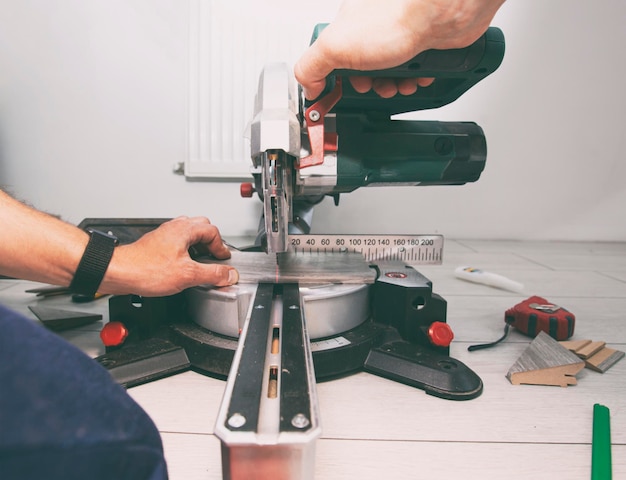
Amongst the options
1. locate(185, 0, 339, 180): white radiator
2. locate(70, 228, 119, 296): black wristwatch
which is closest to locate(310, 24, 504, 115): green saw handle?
locate(70, 228, 119, 296): black wristwatch

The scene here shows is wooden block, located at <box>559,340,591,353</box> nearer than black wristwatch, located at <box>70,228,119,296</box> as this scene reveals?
No

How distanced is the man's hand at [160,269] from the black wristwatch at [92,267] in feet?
0.04

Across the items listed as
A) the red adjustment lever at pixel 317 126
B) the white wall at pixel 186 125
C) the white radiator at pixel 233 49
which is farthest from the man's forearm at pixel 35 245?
the white wall at pixel 186 125

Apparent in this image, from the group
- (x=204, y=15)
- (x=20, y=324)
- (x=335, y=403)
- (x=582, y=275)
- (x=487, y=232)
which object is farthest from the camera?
(x=487, y=232)

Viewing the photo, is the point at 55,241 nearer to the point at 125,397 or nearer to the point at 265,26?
the point at 125,397

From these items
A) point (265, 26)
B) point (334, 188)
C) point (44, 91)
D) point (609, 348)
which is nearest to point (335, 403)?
point (334, 188)

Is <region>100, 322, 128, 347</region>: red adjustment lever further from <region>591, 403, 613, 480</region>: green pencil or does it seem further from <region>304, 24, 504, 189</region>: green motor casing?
<region>591, 403, 613, 480</region>: green pencil

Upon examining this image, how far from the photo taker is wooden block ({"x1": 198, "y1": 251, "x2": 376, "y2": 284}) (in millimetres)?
734

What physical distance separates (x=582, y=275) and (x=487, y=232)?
29.2 inches

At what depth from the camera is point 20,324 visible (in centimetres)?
24

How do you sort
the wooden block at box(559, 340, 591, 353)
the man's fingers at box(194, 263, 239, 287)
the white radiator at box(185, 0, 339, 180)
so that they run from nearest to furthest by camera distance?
the man's fingers at box(194, 263, 239, 287) < the wooden block at box(559, 340, 591, 353) < the white radiator at box(185, 0, 339, 180)

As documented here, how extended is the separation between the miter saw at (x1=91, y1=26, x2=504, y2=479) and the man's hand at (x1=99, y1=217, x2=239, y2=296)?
1.5 inches

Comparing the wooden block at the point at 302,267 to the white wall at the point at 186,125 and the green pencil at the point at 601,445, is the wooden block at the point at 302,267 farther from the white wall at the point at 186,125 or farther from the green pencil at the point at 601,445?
the white wall at the point at 186,125

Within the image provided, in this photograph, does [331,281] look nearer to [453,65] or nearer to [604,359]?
[453,65]
